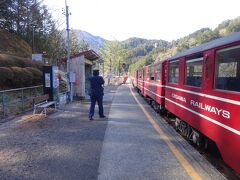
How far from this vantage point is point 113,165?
6688 millimetres

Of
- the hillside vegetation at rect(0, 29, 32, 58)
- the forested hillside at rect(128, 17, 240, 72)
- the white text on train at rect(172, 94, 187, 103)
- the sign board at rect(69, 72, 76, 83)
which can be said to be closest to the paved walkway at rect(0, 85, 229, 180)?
the white text on train at rect(172, 94, 187, 103)

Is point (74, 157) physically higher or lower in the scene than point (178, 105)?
lower

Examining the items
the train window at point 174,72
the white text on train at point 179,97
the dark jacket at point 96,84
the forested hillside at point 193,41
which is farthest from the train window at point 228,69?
the forested hillside at point 193,41

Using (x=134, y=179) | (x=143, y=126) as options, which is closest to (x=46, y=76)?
(x=143, y=126)

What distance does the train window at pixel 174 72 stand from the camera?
10963 millimetres

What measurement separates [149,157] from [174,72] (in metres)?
4.80

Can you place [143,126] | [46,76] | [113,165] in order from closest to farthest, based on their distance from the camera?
[113,165] < [143,126] < [46,76]

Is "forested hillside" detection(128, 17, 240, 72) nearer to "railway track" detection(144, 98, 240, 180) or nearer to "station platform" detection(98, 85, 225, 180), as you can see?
"station platform" detection(98, 85, 225, 180)

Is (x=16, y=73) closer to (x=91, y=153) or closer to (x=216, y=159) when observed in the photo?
(x=91, y=153)

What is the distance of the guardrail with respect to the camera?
13.5 m

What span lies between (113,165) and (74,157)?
0.98m

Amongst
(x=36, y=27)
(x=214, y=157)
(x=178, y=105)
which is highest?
(x=36, y=27)

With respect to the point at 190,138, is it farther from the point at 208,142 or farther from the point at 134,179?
the point at 134,179

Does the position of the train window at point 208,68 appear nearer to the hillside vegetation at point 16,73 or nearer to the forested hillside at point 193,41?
the hillside vegetation at point 16,73
